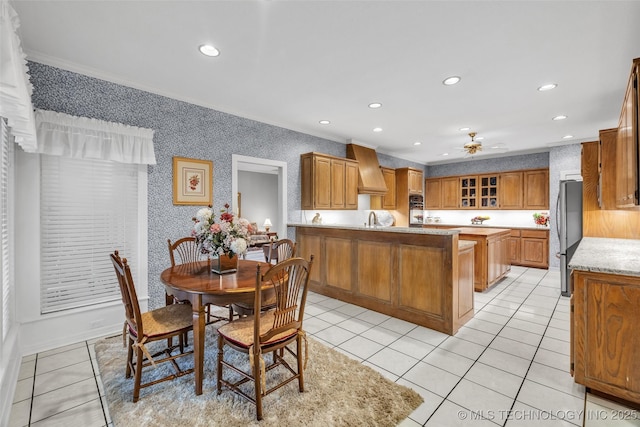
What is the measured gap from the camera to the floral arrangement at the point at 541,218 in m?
6.52

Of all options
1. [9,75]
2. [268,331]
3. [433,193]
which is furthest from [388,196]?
[9,75]

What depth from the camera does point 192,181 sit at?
3648 millimetres

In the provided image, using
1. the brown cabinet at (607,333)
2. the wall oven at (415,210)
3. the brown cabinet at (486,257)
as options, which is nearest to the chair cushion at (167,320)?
the brown cabinet at (607,333)

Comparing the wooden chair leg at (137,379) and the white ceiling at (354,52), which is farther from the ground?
the white ceiling at (354,52)

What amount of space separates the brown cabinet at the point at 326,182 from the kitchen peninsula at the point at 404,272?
663 mm

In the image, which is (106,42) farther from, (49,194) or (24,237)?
(24,237)

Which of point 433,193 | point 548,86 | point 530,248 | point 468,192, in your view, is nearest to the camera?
point 548,86

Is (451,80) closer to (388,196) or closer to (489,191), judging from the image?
(388,196)

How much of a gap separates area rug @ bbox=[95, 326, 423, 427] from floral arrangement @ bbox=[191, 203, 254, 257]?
Answer: 99cm

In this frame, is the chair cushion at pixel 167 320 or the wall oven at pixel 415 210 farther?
the wall oven at pixel 415 210

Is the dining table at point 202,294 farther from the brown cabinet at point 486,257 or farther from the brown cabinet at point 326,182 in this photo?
the brown cabinet at point 486,257

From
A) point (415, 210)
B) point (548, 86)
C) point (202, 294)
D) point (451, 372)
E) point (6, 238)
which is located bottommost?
point (451, 372)

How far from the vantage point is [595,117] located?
431cm

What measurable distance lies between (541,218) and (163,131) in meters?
7.72
